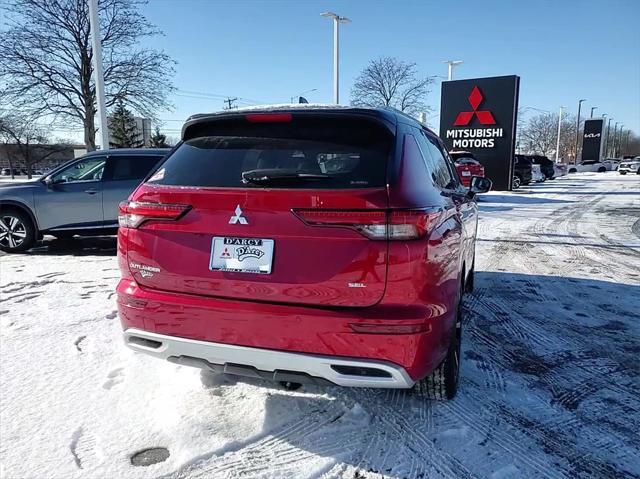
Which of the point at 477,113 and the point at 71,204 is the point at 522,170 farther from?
the point at 71,204

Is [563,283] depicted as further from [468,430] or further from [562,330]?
[468,430]

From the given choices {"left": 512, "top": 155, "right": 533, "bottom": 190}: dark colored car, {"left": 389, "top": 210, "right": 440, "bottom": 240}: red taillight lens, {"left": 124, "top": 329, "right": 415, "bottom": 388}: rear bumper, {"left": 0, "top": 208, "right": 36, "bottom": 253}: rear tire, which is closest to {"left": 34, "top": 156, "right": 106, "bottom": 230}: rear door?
{"left": 0, "top": 208, "right": 36, "bottom": 253}: rear tire

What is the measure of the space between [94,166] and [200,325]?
253 inches

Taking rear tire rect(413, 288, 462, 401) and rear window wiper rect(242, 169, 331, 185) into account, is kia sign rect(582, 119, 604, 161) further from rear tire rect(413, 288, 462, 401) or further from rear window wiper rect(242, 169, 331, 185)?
rear window wiper rect(242, 169, 331, 185)

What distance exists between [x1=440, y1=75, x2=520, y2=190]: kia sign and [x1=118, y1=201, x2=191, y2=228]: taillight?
22012mm

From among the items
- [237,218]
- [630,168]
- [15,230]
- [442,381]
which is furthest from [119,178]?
[630,168]

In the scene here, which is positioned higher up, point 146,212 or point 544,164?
point 544,164

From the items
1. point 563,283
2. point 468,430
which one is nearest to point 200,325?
point 468,430

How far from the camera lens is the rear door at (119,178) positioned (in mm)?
7547

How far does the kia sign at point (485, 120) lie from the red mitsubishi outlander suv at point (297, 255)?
2131cm

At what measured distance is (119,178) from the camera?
25.1ft

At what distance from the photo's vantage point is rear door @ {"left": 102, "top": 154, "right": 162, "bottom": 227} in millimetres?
7547

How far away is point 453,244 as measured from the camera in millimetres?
2641

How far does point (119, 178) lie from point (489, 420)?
6915mm
